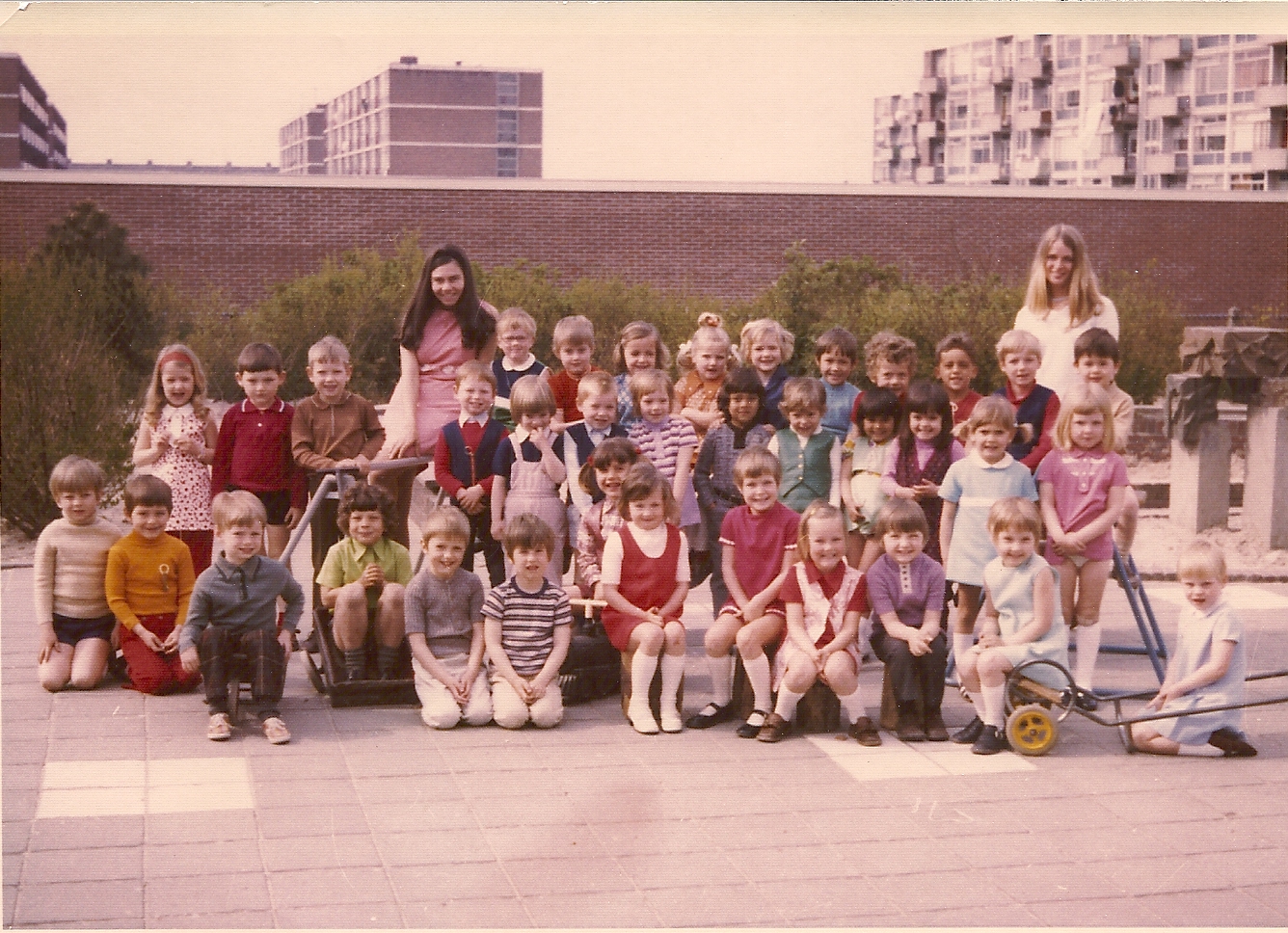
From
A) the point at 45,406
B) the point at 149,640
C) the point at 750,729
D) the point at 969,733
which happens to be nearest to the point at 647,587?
the point at 750,729

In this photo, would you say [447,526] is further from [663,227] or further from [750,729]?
[663,227]

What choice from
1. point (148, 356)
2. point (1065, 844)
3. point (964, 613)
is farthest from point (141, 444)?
point (148, 356)

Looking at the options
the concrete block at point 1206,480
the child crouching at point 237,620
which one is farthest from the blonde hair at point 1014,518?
the concrete block at point 1206,480

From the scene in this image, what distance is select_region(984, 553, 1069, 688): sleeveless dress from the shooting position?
5.86 metres

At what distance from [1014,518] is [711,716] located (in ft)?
4.84

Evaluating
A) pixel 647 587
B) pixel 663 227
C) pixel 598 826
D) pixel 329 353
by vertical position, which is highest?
pixel 663 227

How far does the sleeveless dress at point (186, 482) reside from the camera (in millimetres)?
6965

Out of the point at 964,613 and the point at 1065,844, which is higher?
the point at 964,613

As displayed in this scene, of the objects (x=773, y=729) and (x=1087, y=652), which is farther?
(x=1087, y=652)

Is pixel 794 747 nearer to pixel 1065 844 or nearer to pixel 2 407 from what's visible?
pixel 1065 844

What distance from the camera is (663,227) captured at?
107 feet

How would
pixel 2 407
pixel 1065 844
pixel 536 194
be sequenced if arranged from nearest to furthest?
1. pixel 1065 844
2. pixel 2 407
3. pixel 536 194

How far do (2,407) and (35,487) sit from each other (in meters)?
0.71

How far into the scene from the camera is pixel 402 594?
20.5 ft
